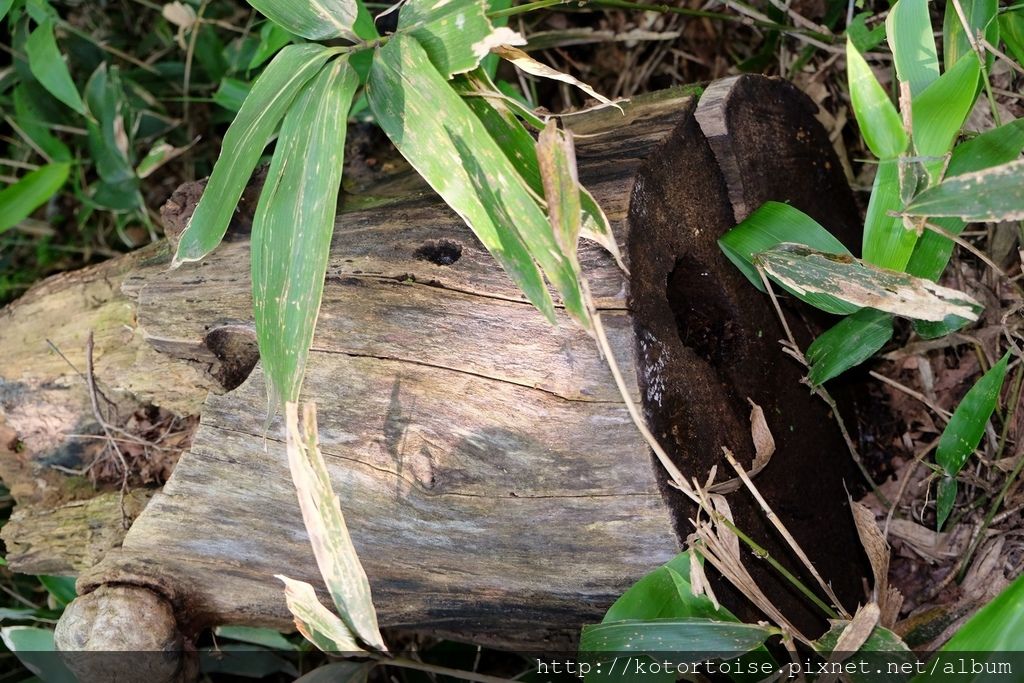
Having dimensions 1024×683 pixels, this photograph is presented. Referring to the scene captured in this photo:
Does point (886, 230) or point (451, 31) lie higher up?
point (451, 31)

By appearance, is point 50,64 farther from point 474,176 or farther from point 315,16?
point 474,176

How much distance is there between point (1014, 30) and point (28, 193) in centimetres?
193

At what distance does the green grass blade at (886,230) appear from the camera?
1.13 m

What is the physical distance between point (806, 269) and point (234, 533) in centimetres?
92

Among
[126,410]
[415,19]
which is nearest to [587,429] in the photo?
[415,19]

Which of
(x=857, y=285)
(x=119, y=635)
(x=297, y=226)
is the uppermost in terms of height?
(x=297, y=226)

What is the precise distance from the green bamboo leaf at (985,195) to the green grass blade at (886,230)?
0.15 m

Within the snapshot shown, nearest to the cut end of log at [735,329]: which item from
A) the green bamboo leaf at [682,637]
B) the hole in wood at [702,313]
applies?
the hole in wood at [702,313]

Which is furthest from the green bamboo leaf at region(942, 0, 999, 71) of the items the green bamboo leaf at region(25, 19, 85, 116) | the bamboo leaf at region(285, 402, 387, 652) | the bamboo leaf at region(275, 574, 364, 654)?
the green bamboo leaf at region(25, 19, 85, 116)

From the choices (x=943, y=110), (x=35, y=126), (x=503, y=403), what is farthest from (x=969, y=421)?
(x=35, y=126)

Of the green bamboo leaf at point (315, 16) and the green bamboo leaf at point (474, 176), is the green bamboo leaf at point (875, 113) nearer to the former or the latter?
the green bamboo leaf at point (474, 176)

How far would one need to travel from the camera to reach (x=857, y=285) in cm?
108

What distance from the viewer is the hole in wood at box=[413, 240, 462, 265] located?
3.76 ft

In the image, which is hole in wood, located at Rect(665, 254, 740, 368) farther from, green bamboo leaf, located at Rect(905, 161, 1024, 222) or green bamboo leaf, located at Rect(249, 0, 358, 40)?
green bamboo leaf, located at Rect(249, 0, 358, 40)
